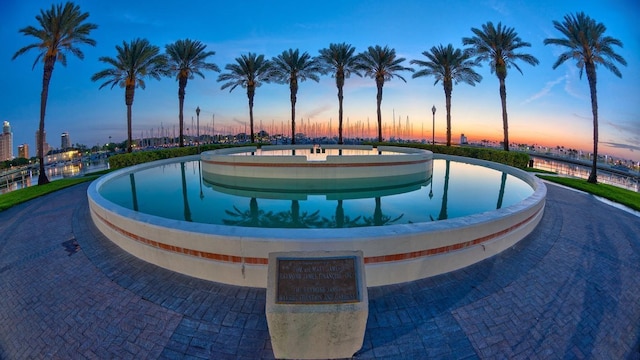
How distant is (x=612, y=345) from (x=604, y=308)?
913 millimetres

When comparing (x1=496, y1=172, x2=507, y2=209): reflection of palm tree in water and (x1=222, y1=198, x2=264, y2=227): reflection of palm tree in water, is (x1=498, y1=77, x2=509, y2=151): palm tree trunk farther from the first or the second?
(x1=222, y1=198, x2=264, y2=227): reflection of palm tree in water

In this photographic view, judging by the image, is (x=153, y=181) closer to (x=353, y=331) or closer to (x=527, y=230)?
(x=353, y=331)

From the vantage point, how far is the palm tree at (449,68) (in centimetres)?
2952

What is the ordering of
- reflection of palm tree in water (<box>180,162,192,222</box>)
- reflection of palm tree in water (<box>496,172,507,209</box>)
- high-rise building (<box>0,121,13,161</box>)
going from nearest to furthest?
reflection of palm tree in water (<box>180,162,192,222</box>) → reflection of palm tree in water (<box>496,172,507,209</box>) → high-rise building (<box>0,121,13,161</box>)

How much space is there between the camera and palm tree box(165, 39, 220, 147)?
2925 cm

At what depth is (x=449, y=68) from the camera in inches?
1185

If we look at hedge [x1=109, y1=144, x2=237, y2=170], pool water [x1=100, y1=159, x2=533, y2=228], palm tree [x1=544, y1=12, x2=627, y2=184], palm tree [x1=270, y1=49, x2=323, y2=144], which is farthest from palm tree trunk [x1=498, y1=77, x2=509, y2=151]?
hedge [x1=109, y1=144, x2=237, y2=170]

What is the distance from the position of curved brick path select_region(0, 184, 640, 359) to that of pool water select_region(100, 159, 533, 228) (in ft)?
7.90

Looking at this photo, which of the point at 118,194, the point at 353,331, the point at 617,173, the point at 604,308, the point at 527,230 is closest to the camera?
the point at 353,331

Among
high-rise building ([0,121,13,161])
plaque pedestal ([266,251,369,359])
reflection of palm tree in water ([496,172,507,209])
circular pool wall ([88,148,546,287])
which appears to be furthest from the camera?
high-rise building ([0,121,13,161])

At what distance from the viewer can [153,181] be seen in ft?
43.2

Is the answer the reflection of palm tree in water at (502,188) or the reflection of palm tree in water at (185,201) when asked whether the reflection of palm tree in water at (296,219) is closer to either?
the reflection of palm tree in water at (185,201)

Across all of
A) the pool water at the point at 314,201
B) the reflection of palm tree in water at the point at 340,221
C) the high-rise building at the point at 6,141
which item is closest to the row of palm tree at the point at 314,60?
the pool water at the point at 314,201

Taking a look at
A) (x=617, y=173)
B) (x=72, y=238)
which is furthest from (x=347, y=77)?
(x=72, y=238)
